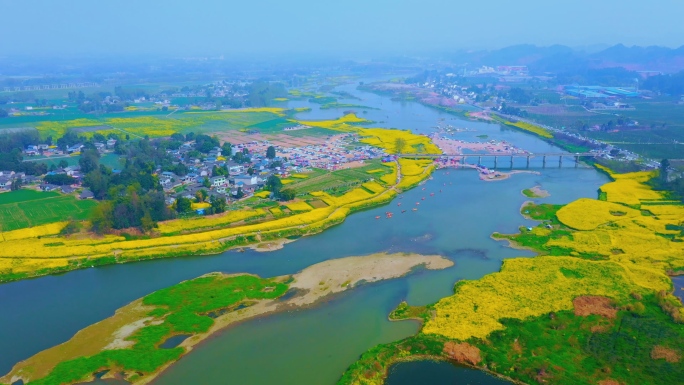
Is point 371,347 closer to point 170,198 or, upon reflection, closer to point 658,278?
point 658,278

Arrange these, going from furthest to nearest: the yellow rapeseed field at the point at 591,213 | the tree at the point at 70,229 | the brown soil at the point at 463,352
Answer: the yellow rapeseed field at the point at 591,213, the tree at the point at 70,229, the brown soil at the point at 463,352

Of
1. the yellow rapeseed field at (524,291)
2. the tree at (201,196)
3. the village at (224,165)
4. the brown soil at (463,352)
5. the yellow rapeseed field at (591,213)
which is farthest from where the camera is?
the village at (224,165)

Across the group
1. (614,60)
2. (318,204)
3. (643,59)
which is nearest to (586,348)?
(318,204)

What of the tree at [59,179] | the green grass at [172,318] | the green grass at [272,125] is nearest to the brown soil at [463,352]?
the green grass at [172,318]

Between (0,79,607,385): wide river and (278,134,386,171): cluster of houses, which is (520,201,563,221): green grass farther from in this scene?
(278,134,386,171): cluster of houses

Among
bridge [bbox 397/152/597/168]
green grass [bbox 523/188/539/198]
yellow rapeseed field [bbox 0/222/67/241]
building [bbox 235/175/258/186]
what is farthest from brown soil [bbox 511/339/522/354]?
bridge [bbox 397/152/597/168]

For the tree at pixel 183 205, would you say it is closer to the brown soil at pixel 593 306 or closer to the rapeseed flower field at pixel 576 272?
the rapeseed flower field at pixel 576 272
